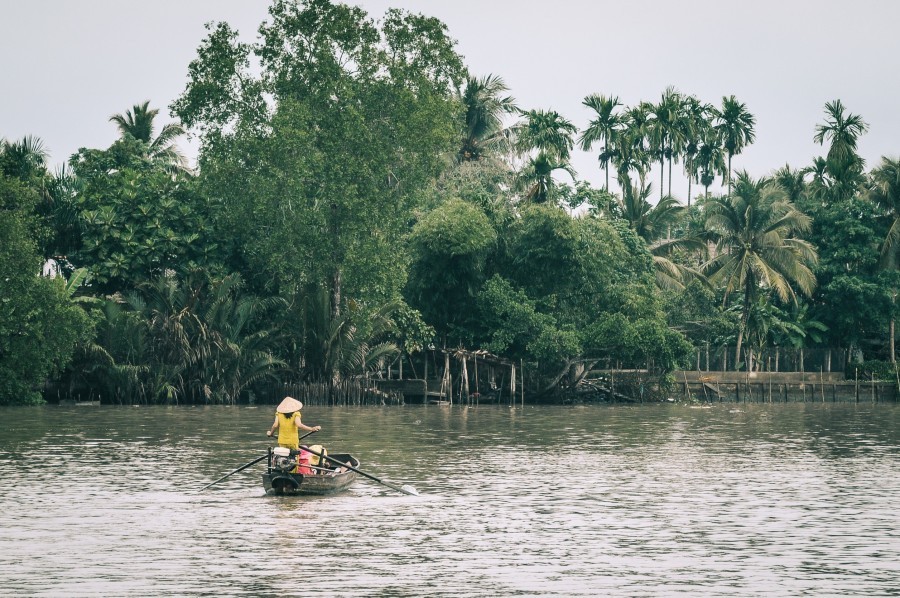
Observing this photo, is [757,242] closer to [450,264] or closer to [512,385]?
[512,385]

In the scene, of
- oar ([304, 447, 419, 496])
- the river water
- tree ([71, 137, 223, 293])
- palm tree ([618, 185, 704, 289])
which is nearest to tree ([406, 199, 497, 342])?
tree ([71, 137, 223, 293])

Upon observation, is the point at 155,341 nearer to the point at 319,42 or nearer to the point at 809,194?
the point at 319,42

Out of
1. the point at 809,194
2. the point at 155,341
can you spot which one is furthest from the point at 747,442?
the point at 809,194

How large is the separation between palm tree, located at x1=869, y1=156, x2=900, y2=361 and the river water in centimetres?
2945

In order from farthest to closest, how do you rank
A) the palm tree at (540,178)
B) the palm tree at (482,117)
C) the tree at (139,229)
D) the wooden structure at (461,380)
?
the palm tree at (482,117) < the palm tree at (540,178) < the wooden structure at (461,380) < the tree at (139,229)

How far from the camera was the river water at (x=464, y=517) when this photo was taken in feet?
42.7

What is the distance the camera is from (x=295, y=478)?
1966cm

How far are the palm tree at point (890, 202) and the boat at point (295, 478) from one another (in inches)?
1796

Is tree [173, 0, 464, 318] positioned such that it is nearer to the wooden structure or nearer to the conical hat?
the wooden structure

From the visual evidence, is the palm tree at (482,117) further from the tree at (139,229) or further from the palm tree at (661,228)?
the tree at (139,229)

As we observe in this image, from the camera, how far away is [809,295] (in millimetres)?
60000

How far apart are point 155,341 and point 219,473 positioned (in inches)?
949

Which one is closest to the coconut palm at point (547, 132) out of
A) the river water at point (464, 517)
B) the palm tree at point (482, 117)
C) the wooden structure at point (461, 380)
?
the palm tree at point (482, 117)

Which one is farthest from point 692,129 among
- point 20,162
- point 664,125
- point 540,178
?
point 20,162
